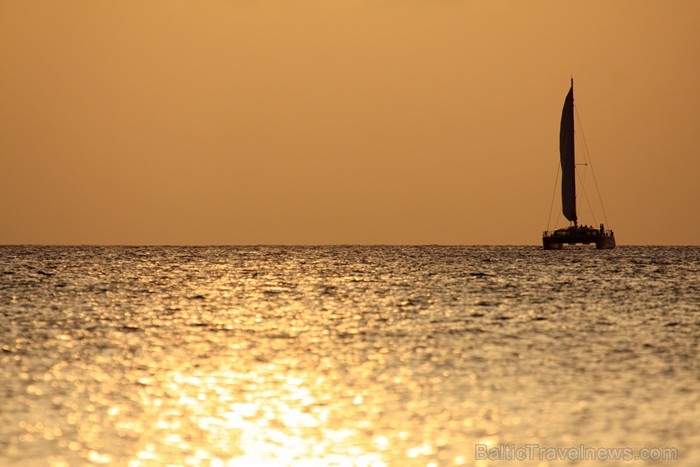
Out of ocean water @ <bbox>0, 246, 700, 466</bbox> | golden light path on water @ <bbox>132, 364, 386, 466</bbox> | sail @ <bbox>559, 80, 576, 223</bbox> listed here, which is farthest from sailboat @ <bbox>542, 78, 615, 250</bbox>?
golden light path on water @ <bbox>132, 364, 386, 466</bbox>

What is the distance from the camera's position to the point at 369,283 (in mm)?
102500

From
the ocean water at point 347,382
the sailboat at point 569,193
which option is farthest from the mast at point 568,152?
the ocean water at point 347,382

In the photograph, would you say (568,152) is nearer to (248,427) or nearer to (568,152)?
(568,152)

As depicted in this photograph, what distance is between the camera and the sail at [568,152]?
16500 centimetres

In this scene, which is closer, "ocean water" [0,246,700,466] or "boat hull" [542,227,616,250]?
"ocean water" [0,246,700,466]

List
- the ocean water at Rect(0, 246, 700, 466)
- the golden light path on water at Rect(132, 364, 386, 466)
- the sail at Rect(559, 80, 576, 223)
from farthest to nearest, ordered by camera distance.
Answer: the sail at Rect(559, 80, 576, 223) → the ocean water at Rect(0, 246, 700, 466) → the golden light path on water at Rect(132, 364, 386, 466)

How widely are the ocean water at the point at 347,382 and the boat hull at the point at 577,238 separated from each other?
104 m

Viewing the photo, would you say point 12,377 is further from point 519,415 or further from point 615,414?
point 615,414

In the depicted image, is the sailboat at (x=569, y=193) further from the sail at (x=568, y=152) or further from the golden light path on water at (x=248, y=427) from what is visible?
the golden light path on water at (x=248, y=427)

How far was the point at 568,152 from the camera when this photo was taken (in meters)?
165

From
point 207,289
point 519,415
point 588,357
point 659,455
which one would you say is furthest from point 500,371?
point 207,289

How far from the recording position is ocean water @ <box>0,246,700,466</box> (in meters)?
23.4

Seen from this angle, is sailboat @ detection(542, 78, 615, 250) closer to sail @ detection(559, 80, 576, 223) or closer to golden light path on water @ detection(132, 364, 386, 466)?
sail @ detection(559, 80, 576, 223)

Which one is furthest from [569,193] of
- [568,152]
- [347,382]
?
[347,382]
